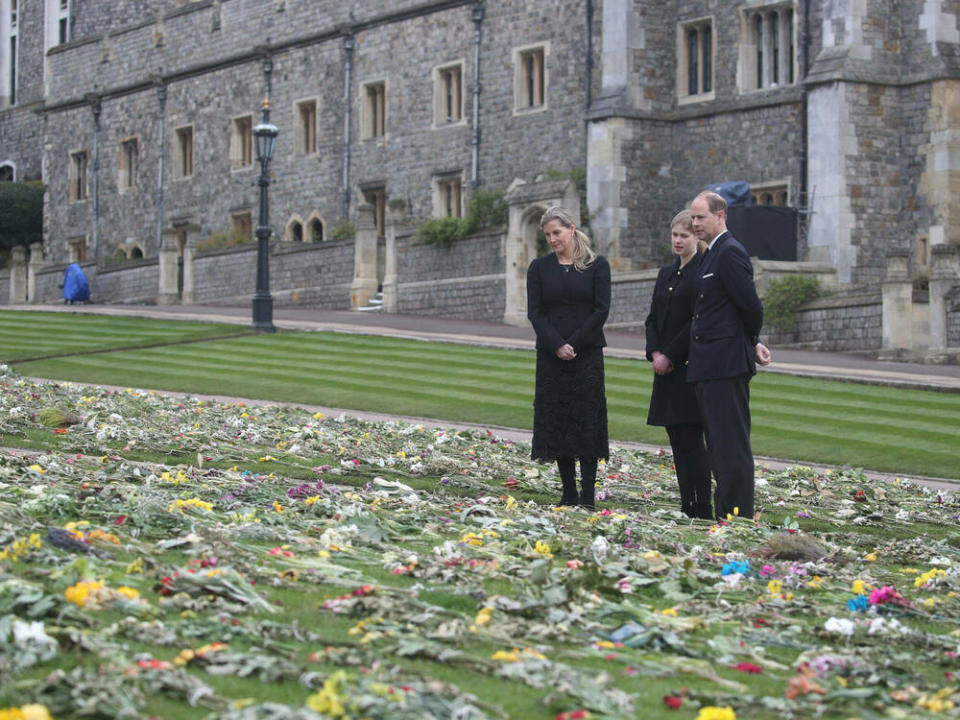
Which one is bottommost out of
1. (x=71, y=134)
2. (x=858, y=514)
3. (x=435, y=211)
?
(x=858, y=514)

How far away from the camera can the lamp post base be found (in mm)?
27578

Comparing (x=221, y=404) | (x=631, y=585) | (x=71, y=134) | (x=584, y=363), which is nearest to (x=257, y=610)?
(x=631, y=585)

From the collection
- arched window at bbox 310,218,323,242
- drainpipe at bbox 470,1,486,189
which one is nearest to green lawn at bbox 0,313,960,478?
drainpipe at bbox 470,1,486,189

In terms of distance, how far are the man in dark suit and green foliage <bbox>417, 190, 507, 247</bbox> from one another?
82.7ft

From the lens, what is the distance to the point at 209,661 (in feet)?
17.0

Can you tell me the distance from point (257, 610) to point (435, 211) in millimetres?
35702

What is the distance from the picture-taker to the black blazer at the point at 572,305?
9648mm

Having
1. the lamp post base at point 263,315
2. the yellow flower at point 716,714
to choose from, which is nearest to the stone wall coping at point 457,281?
the lamp post base at point 263,315

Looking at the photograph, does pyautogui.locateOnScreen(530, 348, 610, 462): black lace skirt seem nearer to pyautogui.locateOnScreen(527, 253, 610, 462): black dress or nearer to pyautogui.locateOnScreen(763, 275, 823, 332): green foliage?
pyautogui.locateOnScreen(527, 253, 610, 462): black dress

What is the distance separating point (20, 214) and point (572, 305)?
54.8 m

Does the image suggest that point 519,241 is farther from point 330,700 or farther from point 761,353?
point 330,700

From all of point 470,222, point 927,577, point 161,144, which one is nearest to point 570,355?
point 927,577

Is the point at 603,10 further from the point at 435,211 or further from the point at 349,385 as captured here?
the point at 349,385

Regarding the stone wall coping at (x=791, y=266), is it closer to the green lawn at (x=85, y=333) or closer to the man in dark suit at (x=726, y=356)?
the green lawn at (x=85, y=333)
